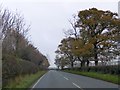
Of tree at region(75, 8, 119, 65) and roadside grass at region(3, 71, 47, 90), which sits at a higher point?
tree at region(75, 8, 119, 65)

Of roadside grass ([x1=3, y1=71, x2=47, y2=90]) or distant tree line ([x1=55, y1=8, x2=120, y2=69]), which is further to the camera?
distant tree line ([x1=55, y1=8, x2=120, y2=69])

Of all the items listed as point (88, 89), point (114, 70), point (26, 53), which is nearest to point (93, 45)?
point (26, 53)

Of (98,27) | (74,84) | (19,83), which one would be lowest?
(74,84)

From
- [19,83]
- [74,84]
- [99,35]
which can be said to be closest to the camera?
[19,83]

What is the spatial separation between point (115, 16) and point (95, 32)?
5.52 meters

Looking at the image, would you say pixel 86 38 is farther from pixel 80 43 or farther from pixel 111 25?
pixel 111 25

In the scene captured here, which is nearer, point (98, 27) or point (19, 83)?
point (19, 83)

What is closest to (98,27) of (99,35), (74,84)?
(99,35)

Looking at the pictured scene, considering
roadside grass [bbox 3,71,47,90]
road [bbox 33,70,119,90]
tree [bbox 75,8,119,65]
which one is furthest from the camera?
tree [bbox 75,8,119,65]

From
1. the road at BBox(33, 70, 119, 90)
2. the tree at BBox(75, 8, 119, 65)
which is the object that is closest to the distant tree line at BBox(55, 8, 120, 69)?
the tree at BBox(75, 8, 119, 65)

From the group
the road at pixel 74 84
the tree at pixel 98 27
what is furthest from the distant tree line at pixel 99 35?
the road at pixel 74 84

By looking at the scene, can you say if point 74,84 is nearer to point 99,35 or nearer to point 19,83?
point 19,83

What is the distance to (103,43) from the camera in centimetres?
6462

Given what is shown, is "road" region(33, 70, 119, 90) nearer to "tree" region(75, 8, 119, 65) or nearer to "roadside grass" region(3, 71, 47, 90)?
"roadside grass" region(3, 71, 47, 90)
